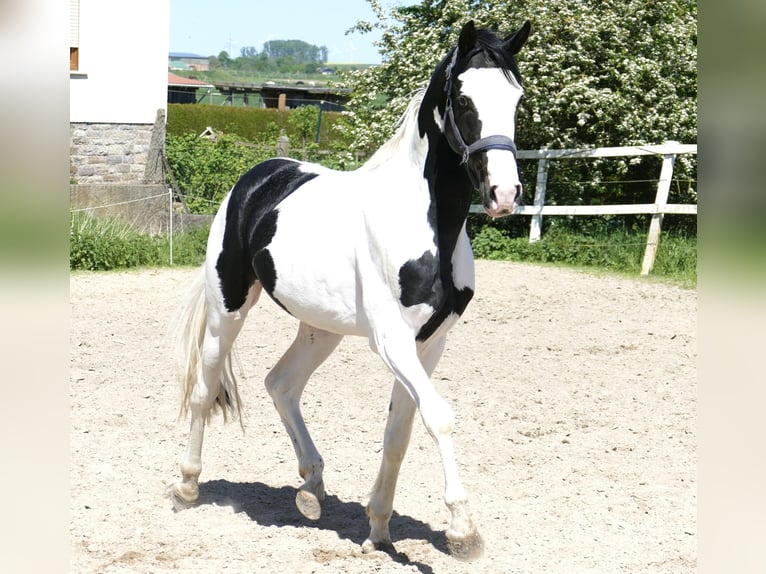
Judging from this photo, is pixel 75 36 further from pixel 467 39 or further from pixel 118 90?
pixel 467 39

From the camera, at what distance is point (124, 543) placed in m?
3.81

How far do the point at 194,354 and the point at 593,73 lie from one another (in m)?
9.82

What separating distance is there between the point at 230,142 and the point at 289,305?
11801 millimetres

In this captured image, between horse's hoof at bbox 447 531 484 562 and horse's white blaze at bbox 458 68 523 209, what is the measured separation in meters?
1.23

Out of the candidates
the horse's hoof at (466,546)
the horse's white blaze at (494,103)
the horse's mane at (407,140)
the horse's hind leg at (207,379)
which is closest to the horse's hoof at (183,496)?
the horse's hind leg at (207,379)

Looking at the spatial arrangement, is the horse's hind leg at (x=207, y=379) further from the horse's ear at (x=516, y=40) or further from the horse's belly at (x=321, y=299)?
the horse's ear at (x=516, y=40)

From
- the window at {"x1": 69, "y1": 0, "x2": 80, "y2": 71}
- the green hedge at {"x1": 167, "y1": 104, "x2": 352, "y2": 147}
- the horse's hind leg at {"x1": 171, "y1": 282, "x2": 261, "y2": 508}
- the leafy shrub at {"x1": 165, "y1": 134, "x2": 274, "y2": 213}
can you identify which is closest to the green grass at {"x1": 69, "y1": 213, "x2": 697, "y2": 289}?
the leafy shrub at {"x1": 165, "y1": 134, "x2": 274, "y2": 213}

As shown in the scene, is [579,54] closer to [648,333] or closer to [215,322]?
[648,333]

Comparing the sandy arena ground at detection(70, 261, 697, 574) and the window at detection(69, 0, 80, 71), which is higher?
the window at detection(69, 0, 80, 71)

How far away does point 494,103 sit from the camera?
3.10 m

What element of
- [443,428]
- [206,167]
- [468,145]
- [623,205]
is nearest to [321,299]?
[443,428]

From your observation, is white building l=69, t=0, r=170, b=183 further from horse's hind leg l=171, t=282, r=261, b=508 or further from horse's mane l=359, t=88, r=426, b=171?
horse's mane l=359, t=88, r=426, b=171

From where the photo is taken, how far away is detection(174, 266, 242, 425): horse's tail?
Answer: 458cm
